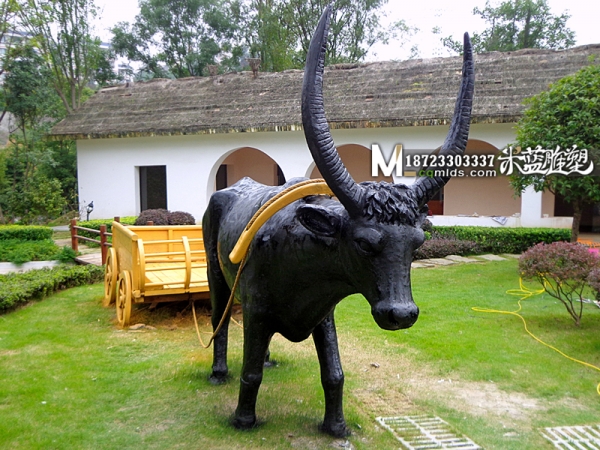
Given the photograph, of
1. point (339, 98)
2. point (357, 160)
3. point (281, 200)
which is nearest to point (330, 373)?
point (281, 200)

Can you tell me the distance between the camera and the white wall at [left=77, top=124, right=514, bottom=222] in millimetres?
14375

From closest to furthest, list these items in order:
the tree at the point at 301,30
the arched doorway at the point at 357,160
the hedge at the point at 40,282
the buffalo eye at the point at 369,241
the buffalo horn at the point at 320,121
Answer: the buffalo horn at the point at 320,121, the buffalo eye at the point at 369,241, the hedge at the point at 40,282, the arched doorway at the point at 357,160, the tree at the point at 301,30

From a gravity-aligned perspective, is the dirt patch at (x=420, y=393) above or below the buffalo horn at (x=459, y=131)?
below

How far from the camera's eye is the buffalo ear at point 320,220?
2.62 meters

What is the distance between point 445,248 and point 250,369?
9.18m

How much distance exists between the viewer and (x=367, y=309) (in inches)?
288

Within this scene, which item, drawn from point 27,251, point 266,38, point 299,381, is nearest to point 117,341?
point 299,381

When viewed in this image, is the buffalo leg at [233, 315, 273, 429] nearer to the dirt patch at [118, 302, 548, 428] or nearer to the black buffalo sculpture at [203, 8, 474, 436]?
the black buffalo sculpture at [203, 8, 474, 436]

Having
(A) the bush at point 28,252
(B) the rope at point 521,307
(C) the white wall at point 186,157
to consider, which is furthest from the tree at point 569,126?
(A) the bush at point 28,252

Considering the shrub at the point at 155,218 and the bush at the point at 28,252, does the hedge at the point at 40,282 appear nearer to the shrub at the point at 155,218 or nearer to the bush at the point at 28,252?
the bush at the point at 28,252

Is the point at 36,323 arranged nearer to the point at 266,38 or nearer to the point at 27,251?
the point at 27,251

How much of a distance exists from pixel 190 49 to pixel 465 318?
26.0 metres

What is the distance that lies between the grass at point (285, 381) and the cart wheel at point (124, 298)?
0.16 metres

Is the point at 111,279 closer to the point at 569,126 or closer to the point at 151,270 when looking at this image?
the point at 151,270
